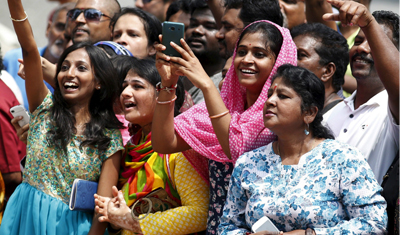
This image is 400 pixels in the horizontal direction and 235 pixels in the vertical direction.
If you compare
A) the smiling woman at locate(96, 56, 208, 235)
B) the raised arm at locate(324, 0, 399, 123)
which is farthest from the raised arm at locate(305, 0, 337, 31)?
the raised arm at locate(324, 0, 399, 123)

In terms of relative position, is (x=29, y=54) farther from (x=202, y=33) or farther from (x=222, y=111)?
(x=202, y=33)

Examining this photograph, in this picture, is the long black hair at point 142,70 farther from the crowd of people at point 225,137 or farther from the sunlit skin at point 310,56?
the sunlit skin at point 310,56

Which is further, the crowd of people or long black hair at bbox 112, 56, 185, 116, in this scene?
long black hair at bbox 112, 56, 185, 116

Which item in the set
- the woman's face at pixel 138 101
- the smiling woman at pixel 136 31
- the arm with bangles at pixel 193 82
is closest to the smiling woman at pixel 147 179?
the woman's face at pixel 138 101

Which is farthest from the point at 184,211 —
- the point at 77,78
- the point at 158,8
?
the point at 158,8

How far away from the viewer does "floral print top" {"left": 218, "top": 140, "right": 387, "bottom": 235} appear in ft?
8.29

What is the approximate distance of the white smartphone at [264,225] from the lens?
2.54m

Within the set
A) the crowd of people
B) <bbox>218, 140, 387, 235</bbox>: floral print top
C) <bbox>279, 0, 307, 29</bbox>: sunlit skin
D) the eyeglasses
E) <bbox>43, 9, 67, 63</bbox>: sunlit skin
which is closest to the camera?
<bbox>218, 140, 387, 235</bbox>: floral print top

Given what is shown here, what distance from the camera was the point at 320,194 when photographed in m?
2.58

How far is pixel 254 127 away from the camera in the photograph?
302cm

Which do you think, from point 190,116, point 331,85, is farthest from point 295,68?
point 331,85

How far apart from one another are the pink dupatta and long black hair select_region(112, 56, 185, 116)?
0.47m

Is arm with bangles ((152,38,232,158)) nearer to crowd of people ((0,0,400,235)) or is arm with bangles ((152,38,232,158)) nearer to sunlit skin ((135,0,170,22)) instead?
crowd of people ((0,0,400,235))

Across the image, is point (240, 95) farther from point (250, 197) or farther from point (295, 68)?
point (250, 197)
